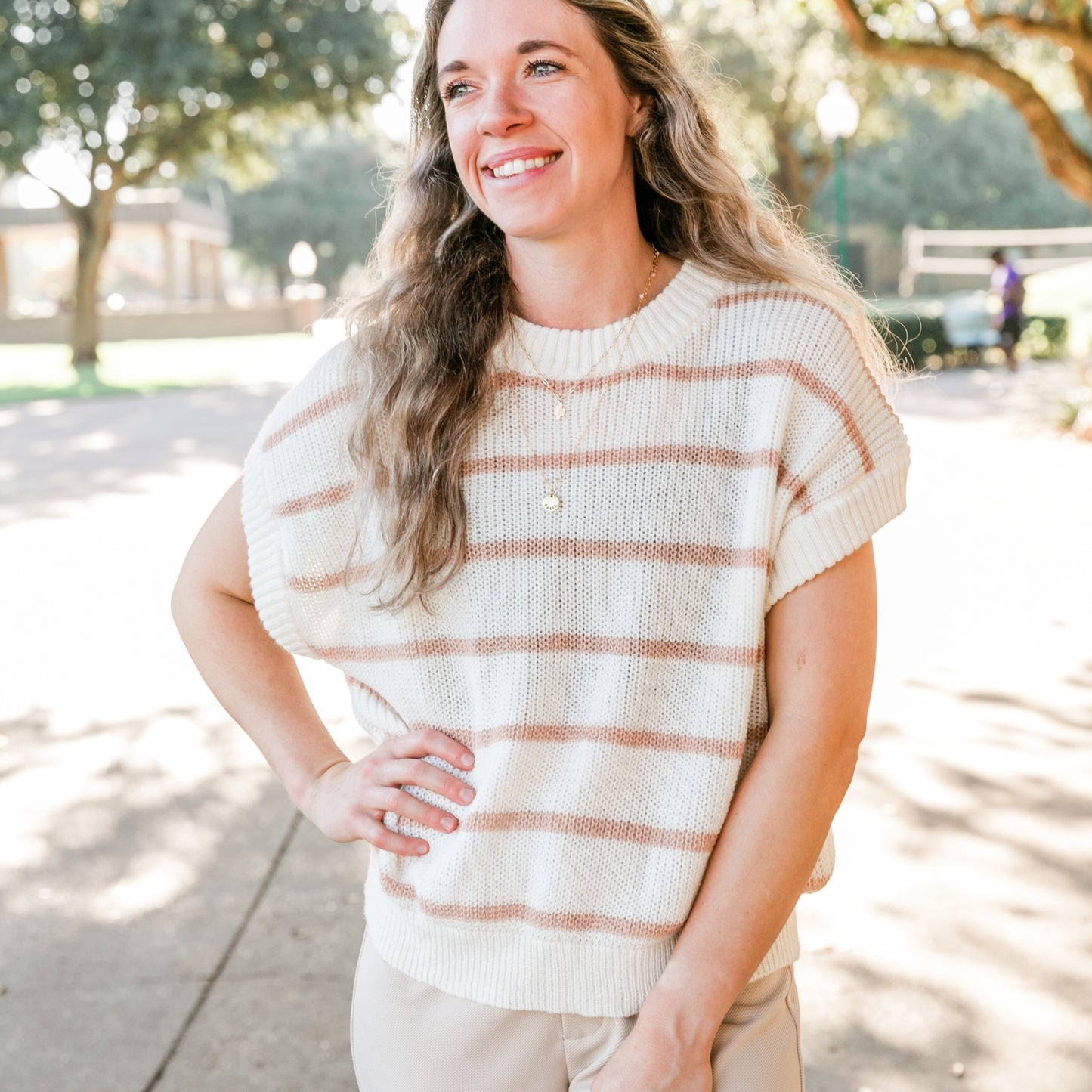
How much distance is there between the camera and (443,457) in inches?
65.2

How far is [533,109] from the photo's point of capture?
5.50ft

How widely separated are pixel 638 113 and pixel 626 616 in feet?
2.39

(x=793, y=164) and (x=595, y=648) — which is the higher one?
(x=793, y=164)

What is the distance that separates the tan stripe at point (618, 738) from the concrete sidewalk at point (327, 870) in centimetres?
46

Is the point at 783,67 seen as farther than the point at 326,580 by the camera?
Yes

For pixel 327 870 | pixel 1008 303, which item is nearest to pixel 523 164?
pixel 327 870

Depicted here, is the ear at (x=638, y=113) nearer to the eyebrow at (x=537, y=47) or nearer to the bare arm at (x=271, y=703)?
the eyebrow at (x=537, y=47)

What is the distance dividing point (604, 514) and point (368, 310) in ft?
1.61

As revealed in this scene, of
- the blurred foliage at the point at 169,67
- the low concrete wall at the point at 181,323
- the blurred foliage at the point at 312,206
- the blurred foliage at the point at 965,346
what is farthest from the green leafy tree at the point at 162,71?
the blurred foliage at the point at 312,206

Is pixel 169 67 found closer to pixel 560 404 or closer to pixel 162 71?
pixel 162 71

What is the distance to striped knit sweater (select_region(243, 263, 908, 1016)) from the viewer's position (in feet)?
5.20

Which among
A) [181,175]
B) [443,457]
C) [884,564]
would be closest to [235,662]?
[443,457]

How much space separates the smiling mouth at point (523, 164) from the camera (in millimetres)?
1672

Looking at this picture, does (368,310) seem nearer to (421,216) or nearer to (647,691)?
(421,216)
